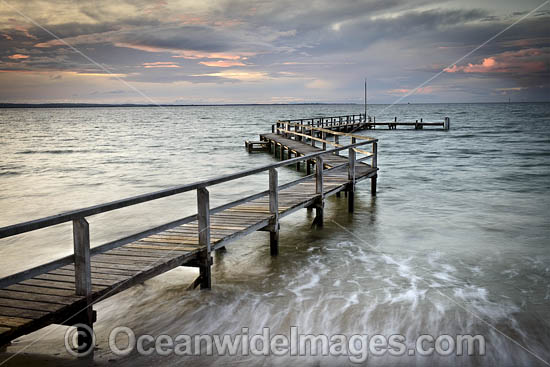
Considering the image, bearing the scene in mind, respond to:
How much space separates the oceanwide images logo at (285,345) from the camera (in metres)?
4.50

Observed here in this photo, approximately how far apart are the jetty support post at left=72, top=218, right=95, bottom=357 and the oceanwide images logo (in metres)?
0.46

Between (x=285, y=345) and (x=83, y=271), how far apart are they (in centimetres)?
220

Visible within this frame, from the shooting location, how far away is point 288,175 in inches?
760

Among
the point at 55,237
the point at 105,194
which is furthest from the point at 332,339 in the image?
the point at 105,194

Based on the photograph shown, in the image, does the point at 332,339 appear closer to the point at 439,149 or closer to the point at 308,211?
the point at 308,211

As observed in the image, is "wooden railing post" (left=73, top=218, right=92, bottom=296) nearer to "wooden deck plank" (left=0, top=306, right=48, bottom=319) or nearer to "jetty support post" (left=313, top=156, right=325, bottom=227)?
"wooden deck plank" (left=0, top=306, right=48, bottom=319)

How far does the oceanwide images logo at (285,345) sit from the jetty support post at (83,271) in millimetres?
455

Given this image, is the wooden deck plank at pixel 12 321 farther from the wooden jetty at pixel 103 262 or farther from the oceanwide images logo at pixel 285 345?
the oceanwide images logo at pixel 285 345

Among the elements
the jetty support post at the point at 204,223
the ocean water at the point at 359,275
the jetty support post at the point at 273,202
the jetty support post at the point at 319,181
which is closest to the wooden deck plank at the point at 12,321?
the ocean water at the point at 359,275

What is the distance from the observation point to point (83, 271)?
390 cm

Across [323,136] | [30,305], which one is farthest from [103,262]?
[323,136]

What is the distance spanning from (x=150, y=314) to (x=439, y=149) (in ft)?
98.1

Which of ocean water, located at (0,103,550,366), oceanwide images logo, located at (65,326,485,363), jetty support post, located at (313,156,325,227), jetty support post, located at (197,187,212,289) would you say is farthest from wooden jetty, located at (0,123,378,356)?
jetty support post, located at (313,156,325,227)

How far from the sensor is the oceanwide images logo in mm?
4504
